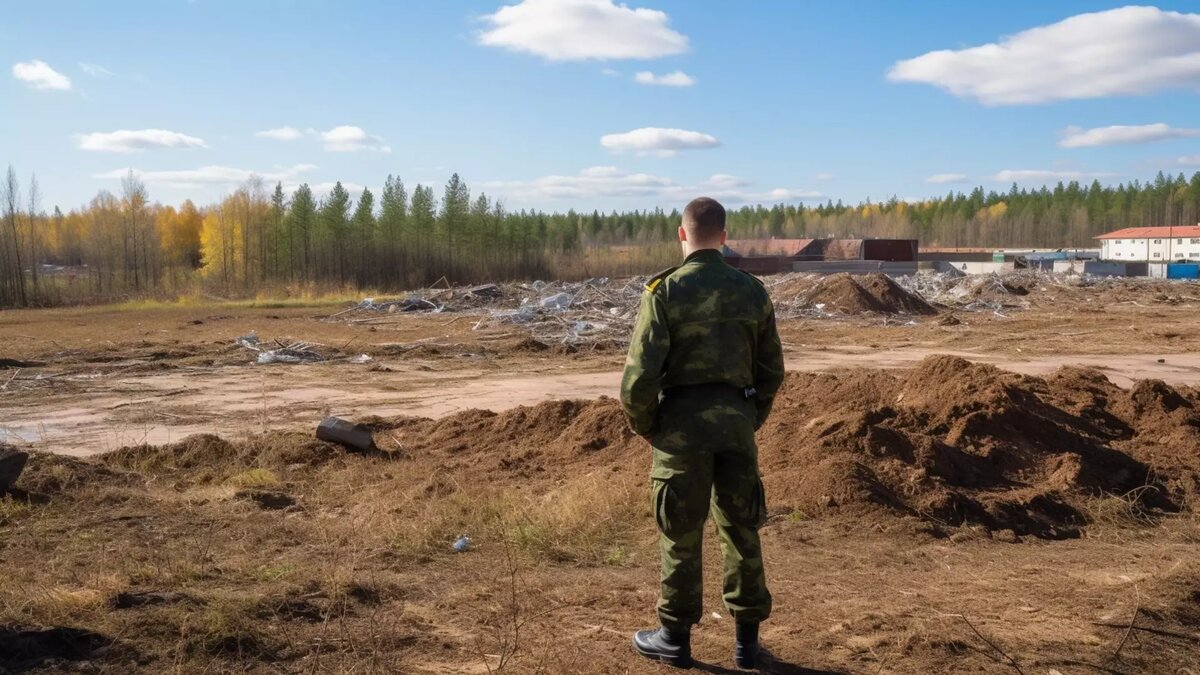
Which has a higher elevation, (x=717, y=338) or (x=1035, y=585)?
(x=717, y=338)

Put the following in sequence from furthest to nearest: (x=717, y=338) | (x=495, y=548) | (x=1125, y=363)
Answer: (x=1125, y=363), (x=495, y=548), (x=717, y=338)

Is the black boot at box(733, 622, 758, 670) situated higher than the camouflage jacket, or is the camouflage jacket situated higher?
the camouflage jacket

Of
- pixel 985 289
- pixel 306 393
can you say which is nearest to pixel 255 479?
pixel 306 393

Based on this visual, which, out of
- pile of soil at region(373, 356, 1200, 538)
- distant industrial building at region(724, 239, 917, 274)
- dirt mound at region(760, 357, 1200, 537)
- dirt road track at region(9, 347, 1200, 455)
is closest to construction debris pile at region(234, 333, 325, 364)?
dirt road track at region(9, 347, 1200, 455)

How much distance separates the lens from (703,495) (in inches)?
153

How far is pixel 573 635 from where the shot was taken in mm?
4418

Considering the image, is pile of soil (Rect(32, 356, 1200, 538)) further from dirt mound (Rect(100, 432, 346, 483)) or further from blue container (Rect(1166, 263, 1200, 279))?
blue container (Rect(1166, 263, 1200, 279))

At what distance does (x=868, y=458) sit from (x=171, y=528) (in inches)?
213

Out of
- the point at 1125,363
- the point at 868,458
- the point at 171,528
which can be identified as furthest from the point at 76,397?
the point at 1125,363

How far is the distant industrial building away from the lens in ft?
209

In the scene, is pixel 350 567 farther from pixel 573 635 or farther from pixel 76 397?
pixel 76 397

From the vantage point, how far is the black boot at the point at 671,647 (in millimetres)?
3959

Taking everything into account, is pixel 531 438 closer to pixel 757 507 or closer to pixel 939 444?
pixel 939 444

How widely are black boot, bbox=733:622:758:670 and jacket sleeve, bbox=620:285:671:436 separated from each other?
91cm
